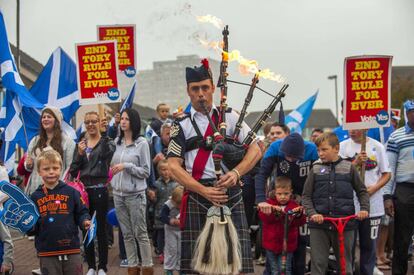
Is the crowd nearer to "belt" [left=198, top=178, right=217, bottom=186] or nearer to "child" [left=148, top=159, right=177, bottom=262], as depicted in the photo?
"belt" [left=198, top=178, right=217, bottom=186]

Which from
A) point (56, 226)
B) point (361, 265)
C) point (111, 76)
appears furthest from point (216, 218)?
point (111, 76)

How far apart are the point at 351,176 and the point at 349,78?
1842mm

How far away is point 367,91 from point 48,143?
13.5 ft

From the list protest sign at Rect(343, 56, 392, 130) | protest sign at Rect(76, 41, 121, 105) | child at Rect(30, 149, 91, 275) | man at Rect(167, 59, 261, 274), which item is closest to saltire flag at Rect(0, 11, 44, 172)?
protest sign at Rect(76, 41, 121, 105)

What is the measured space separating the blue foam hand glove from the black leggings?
283 centimetres

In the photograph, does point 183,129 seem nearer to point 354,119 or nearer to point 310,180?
point 310,180

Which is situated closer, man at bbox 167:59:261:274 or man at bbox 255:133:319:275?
man at bbox 167:59:261:274

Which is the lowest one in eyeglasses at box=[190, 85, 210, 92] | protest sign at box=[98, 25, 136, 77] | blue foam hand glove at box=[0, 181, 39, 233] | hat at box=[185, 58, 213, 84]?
blue foam hand glove at box=[0, 181, 39, 233]

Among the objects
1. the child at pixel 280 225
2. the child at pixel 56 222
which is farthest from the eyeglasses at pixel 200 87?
the child at pixel 280 225

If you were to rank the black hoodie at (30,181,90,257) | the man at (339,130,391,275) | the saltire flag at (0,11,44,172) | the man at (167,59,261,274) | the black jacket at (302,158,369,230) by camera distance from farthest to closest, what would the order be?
the saltire flag at (0,11,44,172) < the man at (339,130,391,275) < the black jacket at (302,158,369,230) < the black hoodie at (30,181,90,257) < the man at (167,59,261,274)

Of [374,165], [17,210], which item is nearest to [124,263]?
[374,165]

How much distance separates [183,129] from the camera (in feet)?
19.7

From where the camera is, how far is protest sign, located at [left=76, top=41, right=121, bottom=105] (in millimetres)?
10234

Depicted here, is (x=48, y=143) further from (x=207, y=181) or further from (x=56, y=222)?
(x=207, y=181)
